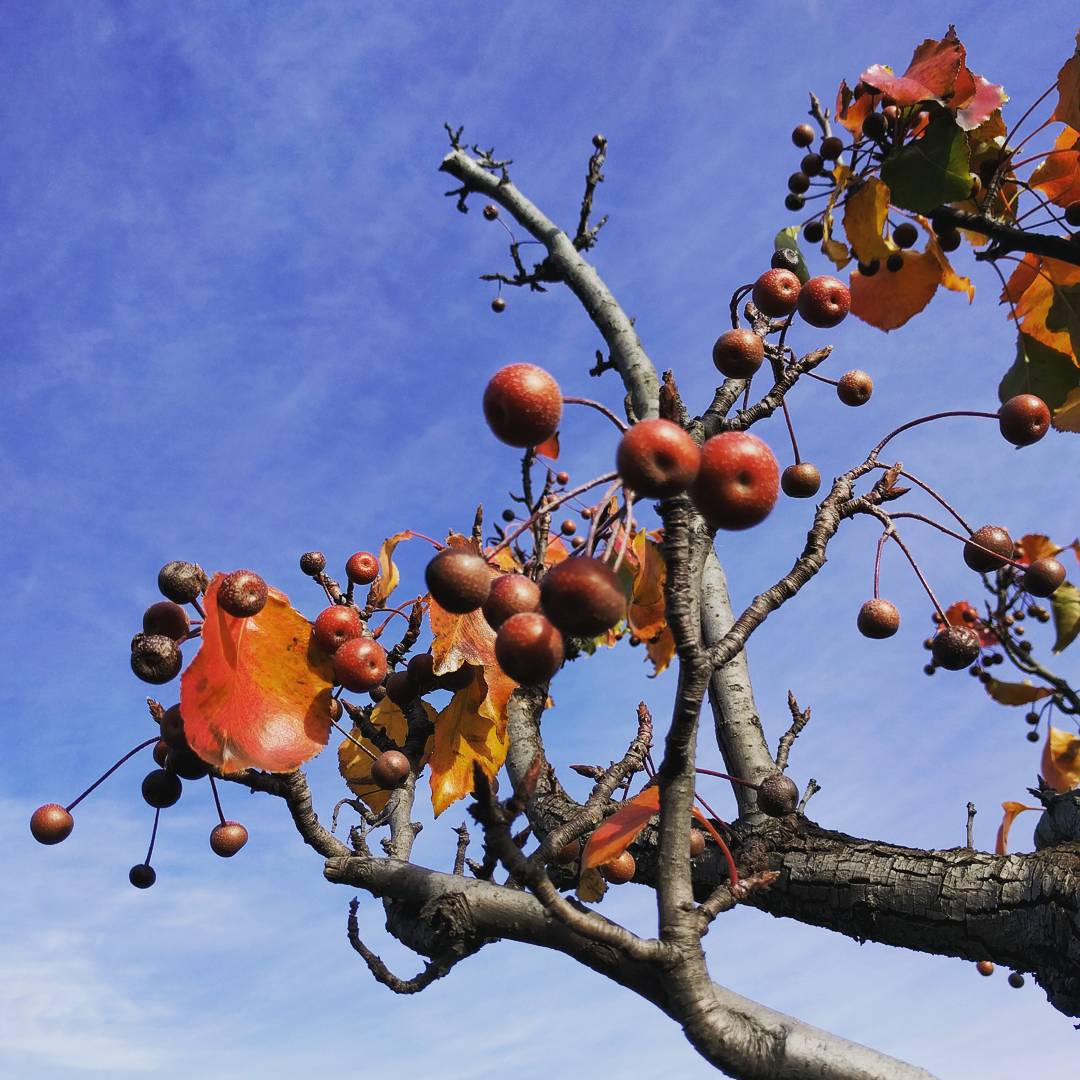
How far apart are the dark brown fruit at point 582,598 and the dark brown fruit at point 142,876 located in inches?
83.3

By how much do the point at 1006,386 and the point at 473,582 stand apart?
8.07ft

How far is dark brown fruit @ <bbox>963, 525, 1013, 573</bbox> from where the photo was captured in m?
2.56

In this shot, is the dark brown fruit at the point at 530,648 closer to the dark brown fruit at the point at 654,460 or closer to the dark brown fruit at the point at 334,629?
the dark brown fruit at the point at 654,460

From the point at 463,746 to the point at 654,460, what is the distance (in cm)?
145

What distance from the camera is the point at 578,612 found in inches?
51.0

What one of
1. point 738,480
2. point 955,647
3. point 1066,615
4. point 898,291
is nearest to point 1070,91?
point 898,291

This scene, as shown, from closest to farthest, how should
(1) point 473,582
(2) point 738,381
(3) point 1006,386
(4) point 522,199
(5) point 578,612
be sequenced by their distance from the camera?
1. (5) point 578,612
2. (1) point 473,582
3. (2) point 738,381
4. (3) point 1006,386
5. (4) point 522,199

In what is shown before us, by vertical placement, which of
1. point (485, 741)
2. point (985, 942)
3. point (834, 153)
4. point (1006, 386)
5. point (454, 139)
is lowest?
point (985, 942)

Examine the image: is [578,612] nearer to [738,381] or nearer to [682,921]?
[682,921]

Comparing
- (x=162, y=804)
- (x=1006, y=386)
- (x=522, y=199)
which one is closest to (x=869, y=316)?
(x=1006, y=386)

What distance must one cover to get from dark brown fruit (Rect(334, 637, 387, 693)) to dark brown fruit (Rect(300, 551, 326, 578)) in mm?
598

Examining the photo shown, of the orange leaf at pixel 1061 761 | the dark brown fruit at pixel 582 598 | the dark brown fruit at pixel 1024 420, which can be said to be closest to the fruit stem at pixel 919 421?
the dark brown fruit at pixel 1024 420

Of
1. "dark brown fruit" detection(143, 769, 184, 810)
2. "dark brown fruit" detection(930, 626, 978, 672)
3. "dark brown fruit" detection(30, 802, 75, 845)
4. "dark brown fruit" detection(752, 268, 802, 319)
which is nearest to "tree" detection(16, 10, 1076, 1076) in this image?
"dark brown fruit" detection(752, 268, 802, 319)

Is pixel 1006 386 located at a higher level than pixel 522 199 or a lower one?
lower
